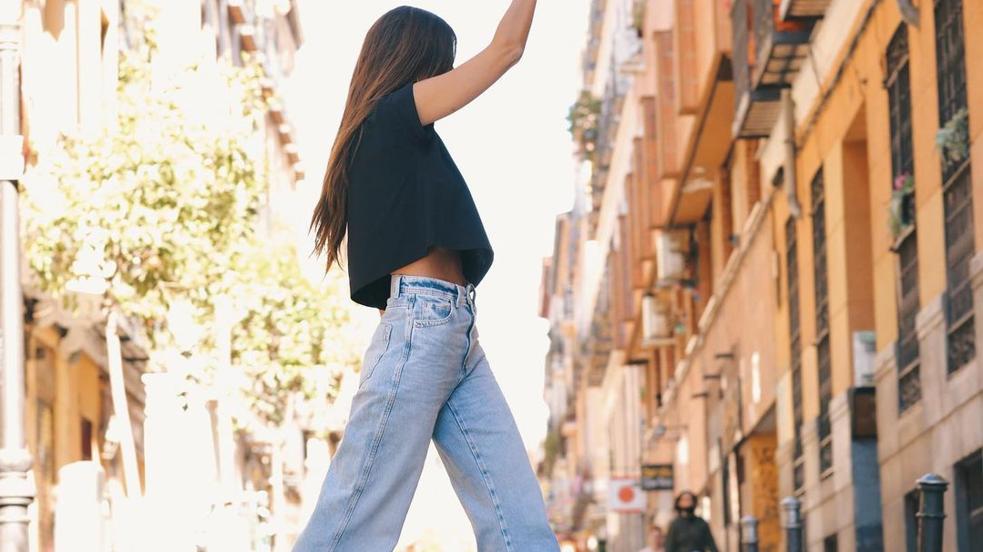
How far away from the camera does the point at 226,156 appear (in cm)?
2258

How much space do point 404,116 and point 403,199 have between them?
0.22 metres

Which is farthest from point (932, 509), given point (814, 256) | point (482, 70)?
point (814, 256)

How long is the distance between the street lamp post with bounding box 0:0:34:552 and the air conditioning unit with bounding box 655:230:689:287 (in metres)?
27.3

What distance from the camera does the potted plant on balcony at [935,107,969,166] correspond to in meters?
14.9

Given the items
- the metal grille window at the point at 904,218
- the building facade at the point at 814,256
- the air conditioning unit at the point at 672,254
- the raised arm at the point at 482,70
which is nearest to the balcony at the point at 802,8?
the building facade at the point at 814,256

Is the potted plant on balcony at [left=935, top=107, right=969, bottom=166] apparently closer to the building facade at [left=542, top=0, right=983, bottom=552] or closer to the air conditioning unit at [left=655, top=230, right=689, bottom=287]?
the building facade at [left=542, top=0, right=983, bottom=552]

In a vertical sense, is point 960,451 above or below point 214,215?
below

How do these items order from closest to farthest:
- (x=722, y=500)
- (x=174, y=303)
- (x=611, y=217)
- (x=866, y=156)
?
(x=866, y=156) < (x=174, y=303) < (x=722, y=500) < (x=611, y=217)

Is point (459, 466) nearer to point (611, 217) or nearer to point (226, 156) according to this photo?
point (226, 156)

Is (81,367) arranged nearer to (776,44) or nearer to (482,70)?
(776,44)

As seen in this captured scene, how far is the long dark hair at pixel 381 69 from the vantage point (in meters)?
6.30

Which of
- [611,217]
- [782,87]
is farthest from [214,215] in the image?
[611,217]

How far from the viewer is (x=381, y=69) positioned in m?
6.33

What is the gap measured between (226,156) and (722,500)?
13.8m
